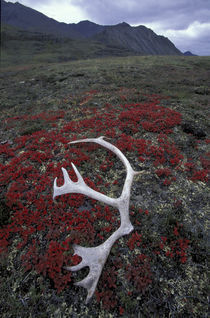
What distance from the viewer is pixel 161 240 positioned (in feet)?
17.1

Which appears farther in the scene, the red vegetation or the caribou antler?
the red vegetation

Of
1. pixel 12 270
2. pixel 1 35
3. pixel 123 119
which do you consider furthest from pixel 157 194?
pixel 1 35

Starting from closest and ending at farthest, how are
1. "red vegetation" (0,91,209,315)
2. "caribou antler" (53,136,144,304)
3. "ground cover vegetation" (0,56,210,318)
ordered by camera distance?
"caribou antler" (53,136,144,304) < "ground cover vegetation" (0,56,210,318) < "red vegetation" (0,91,209,315)

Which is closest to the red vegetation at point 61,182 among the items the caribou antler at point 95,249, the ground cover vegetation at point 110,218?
the ground cover vegetation at point 110,218

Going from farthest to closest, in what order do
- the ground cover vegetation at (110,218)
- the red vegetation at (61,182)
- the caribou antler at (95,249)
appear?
1. the red vegetation at (61,182)
2. the ground cover vegetation at (110,218)
3. the caribou antler at (95,249)

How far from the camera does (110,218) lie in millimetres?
5629

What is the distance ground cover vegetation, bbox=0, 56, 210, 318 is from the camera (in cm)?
421

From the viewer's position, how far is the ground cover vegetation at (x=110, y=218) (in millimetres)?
4215

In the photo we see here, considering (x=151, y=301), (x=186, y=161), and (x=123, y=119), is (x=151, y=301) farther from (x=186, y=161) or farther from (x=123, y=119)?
(x=123, y=119)

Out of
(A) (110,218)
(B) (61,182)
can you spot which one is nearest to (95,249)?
(A) (110,218)

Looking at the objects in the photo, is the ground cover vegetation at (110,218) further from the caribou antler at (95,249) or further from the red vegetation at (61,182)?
the caribou antler at (95,249)

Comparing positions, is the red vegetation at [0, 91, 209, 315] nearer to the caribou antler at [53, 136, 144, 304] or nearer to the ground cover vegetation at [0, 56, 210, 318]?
the ground cover vegetation at [0, 56, 210, 318]

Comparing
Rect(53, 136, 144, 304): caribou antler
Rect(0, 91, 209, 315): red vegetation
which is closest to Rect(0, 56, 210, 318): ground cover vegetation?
Rect(0, 91, 209, 315): red vegetation

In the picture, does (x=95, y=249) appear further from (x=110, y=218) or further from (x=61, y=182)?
(x=61, y=182)
